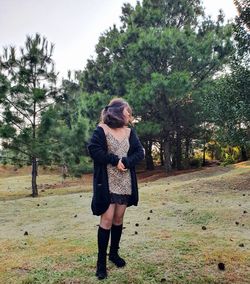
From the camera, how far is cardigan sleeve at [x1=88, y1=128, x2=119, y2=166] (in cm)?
473

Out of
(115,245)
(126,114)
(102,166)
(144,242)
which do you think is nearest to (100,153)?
(102,166)

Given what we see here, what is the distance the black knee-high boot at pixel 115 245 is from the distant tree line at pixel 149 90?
1104cm

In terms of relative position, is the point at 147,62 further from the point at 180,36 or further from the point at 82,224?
the point at 82,224

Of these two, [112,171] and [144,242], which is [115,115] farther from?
[144,242]

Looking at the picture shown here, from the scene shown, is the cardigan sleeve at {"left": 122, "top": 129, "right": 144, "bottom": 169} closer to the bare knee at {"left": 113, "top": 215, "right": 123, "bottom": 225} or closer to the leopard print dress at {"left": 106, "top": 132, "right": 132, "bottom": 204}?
the leopard print dress at {"left": 106, "top": 132, "right": 132, "bottom": 204}

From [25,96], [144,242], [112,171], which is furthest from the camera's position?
[25,96]

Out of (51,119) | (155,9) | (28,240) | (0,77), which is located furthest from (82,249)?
(155,9)

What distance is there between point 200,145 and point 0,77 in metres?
19.3

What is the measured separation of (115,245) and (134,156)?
1.27 meters

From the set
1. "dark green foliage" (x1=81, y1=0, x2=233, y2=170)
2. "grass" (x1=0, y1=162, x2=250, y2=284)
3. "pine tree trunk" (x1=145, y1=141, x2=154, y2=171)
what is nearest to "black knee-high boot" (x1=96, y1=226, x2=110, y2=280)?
"grass" (x1=0, y1=162, x2=250, y2=284)

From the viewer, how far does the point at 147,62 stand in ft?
77.2

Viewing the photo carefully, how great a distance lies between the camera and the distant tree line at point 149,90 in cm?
1668

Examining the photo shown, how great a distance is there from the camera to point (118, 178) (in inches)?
191

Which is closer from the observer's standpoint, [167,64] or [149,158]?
[167,64]
